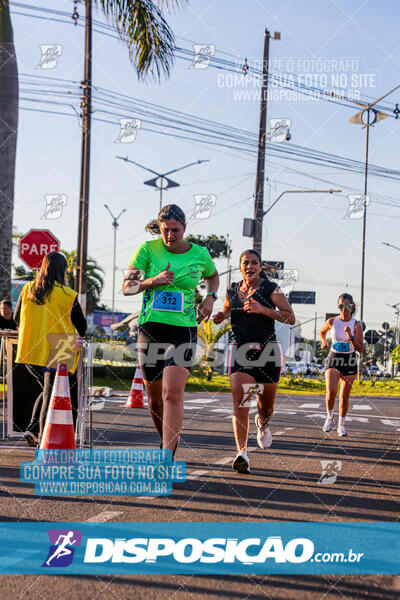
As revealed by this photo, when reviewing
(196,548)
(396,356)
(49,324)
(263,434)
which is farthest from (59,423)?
(396,356)

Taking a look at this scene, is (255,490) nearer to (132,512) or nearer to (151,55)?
(132,512)

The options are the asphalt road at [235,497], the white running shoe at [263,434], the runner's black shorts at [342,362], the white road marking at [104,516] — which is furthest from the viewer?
the runner's black shorts at [342,362]

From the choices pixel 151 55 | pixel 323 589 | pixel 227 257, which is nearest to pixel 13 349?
pixel 323 589

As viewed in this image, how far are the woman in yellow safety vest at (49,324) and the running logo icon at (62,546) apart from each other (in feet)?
9.52

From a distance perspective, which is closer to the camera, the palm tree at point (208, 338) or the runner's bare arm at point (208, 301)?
the runner's bare arm at point (208, 301)

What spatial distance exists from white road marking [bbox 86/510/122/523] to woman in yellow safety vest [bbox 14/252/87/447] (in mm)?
2428

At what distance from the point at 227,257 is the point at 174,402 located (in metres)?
62.2

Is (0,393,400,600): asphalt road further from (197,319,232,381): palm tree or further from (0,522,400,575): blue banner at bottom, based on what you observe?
(197,319,232,381): palm tree

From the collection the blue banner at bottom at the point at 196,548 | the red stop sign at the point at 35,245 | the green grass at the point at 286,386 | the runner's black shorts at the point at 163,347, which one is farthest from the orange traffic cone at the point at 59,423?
the green grass at the point at 286,386

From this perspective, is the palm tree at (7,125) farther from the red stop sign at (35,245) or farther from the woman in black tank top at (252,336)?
the woman in black tank top at (252,336)

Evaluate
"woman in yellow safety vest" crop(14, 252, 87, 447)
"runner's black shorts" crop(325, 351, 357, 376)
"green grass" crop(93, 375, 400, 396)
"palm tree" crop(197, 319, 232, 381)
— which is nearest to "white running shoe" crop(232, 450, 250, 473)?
"woman in yellow safety vest" crop(14, 252, 87, 447)

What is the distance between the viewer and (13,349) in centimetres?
827

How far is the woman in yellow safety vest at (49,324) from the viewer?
7246 mm

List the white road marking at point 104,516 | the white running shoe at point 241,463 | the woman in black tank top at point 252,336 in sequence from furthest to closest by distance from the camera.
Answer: the woman in black tank top at point 252,336, the white running shoe at point 241,463, the white road marking at point 104,516
